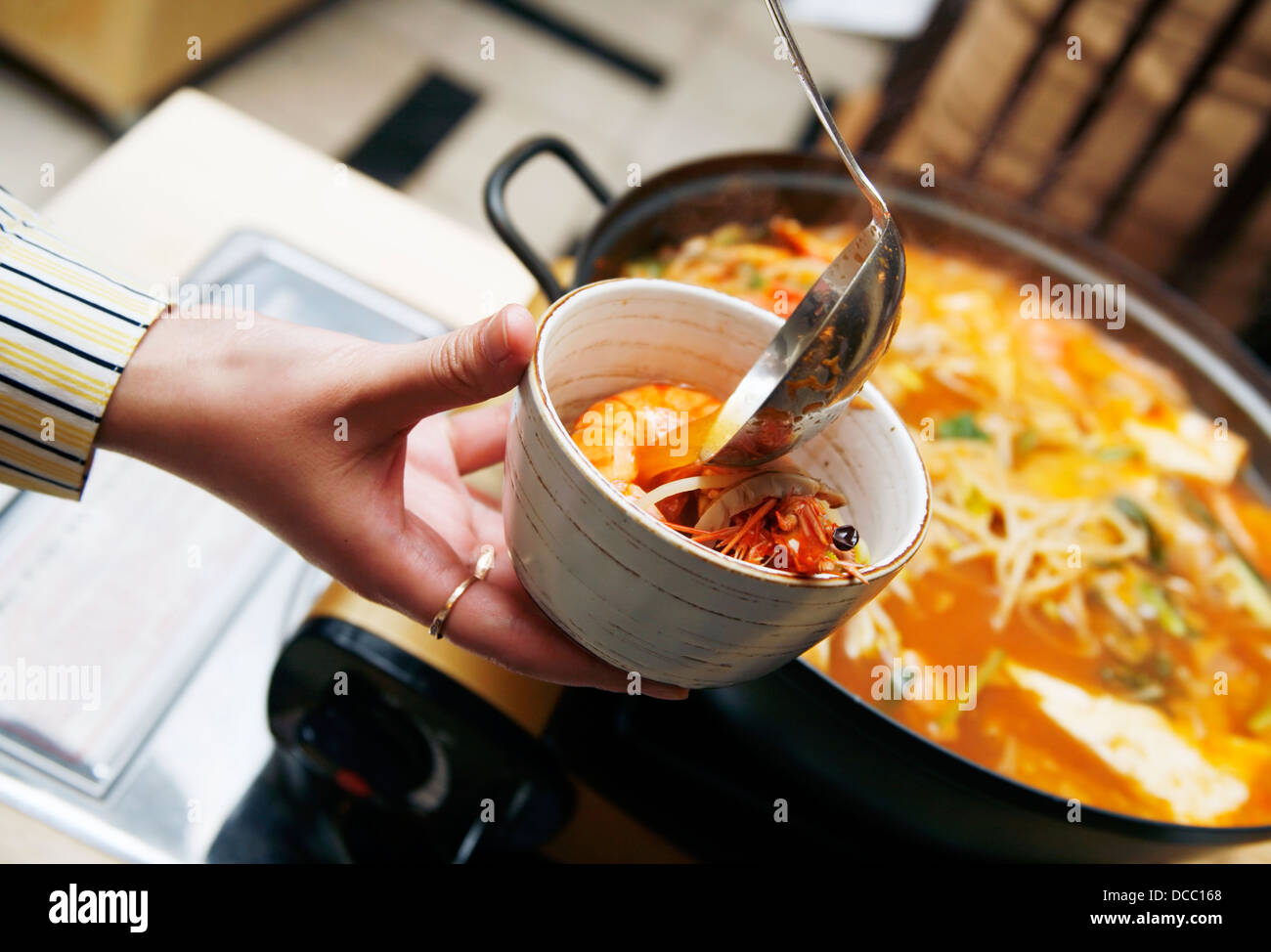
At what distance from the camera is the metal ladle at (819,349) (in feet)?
2.54

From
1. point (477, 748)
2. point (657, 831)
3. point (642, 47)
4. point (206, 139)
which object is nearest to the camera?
point (477, 748)

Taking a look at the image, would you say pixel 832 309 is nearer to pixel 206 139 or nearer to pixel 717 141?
pixel 206 139

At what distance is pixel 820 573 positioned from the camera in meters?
0.71

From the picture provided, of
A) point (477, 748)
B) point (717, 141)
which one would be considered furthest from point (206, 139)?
point (717, 141)

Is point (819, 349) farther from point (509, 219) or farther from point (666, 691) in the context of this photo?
point (509, 219)

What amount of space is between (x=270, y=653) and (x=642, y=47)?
421 centimetres

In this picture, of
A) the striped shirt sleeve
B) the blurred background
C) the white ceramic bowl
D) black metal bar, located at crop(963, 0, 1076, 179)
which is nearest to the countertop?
the blurred background

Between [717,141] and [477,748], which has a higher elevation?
[717,141]

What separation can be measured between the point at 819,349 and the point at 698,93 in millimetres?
3925

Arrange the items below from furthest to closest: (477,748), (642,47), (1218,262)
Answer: (642,47) < (1218,262) < (477,748)

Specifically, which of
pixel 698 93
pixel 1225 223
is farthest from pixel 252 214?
pixel 698 93

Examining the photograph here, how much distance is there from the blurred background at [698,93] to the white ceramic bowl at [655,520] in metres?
1.20

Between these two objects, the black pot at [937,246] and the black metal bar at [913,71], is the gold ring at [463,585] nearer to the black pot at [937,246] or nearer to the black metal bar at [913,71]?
the black pot at [937,246]

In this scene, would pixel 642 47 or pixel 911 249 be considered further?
pixel 642 47
